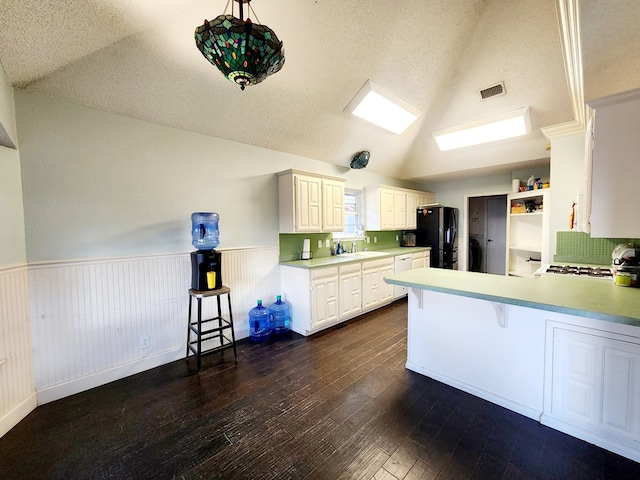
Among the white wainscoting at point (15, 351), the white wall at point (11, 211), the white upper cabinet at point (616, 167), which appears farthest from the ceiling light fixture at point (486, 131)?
the white wainscoting at point (15, 351)

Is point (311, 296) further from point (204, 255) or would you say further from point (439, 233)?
point (439, 233)

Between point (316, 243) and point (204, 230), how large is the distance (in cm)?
192

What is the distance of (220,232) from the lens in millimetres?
3131

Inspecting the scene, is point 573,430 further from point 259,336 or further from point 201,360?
point 201,360

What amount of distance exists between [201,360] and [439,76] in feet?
14.6

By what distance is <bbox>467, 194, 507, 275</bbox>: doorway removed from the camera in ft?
19.4

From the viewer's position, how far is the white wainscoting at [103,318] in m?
2.14

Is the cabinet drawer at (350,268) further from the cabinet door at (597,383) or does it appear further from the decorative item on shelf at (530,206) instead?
the decorative item on shelf at (530,206)

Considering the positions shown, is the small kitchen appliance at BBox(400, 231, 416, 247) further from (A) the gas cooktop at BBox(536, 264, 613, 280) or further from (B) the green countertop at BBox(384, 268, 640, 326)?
(B) the green countertop at BBox(384, 268, 640, 326)

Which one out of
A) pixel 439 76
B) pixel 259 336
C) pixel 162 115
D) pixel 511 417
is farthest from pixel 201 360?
pixel 439 76

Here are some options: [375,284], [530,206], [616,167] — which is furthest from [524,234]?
[616,167]

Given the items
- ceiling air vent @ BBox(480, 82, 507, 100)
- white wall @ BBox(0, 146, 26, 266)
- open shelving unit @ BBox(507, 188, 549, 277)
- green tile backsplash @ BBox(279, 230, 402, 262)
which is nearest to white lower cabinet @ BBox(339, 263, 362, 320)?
green tile backsplash @ BBox(279, 230, 402, 262)

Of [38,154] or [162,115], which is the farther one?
[162,115]

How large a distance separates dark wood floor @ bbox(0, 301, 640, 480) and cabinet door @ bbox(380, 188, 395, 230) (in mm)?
2878
